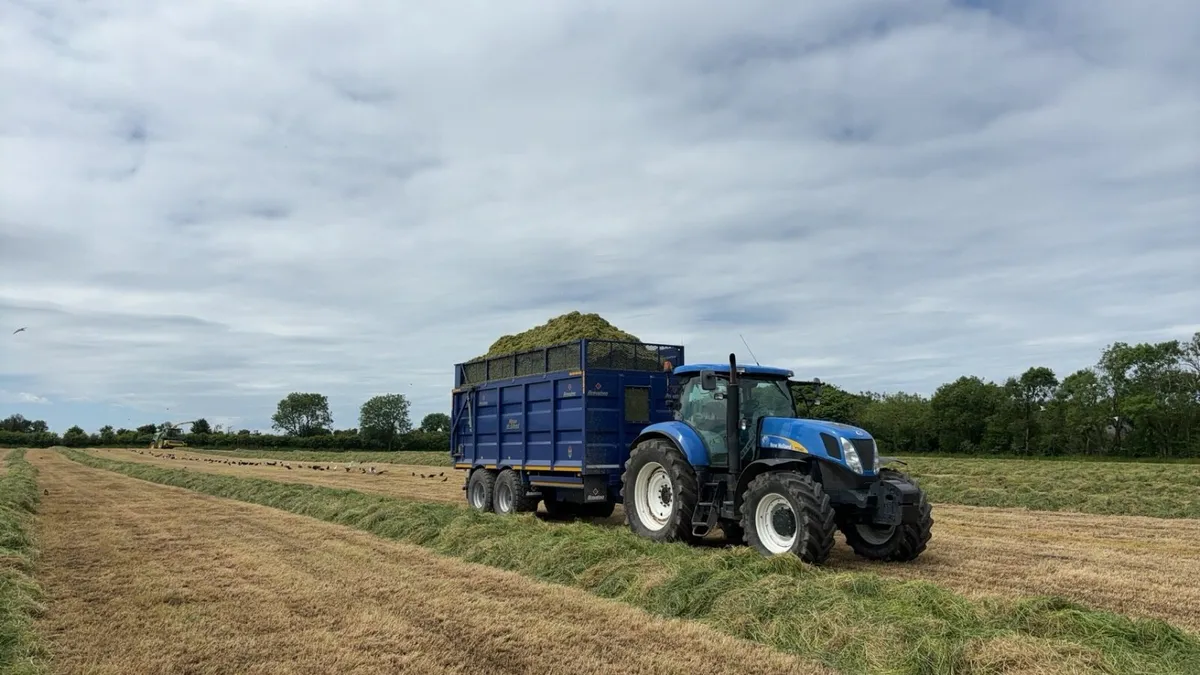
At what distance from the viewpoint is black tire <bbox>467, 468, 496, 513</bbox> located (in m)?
13.7

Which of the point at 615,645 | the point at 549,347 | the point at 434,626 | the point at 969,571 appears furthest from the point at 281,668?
the point at 549,347

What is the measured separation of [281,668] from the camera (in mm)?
5211

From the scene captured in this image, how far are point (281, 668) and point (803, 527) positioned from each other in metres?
4.91

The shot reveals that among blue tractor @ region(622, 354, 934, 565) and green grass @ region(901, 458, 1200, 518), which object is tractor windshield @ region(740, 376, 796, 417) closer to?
blue tractor @ region(622, 354, 934, 565)

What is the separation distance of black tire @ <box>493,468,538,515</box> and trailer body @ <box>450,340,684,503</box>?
0.39ft

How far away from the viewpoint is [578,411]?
11.6 m

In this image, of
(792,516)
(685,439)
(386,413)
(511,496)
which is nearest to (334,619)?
(792,516)

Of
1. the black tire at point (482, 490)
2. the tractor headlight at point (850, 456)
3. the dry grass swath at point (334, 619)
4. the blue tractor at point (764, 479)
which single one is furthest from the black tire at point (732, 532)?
the black tire at point (482, 490)

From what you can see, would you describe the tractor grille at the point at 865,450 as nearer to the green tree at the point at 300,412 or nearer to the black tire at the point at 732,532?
the black tire at the point at 732,532

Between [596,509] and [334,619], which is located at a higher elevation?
[596,509]

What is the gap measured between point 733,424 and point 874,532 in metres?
2.02

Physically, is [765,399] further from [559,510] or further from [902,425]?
[902,425]

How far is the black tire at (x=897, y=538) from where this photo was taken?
8719 mm

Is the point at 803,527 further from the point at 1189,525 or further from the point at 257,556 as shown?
the point at 1189,525
